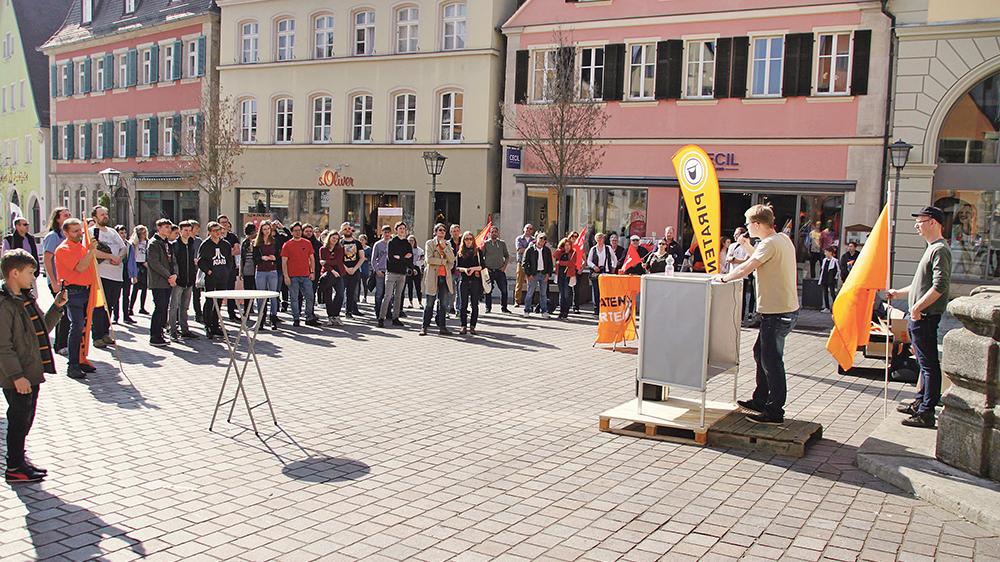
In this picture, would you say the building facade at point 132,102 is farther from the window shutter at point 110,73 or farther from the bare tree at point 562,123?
the bare tree at point 562,123

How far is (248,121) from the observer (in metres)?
34.4

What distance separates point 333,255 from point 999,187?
55.2 ft

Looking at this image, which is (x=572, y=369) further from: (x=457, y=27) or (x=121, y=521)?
(x=457, y=27)

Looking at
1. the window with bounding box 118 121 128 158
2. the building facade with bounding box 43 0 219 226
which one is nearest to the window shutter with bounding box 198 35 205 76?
the building facade with bounding box 43 0 219 226

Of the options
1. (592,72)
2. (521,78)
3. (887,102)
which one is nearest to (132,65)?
(521,78)

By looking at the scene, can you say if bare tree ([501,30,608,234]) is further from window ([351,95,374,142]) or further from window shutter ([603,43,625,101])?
window ([351,95,374,142])

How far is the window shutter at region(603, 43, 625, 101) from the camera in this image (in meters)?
26.1

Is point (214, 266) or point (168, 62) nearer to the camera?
point (214, 266)

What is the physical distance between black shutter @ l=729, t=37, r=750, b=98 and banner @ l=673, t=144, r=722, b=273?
15.8 m

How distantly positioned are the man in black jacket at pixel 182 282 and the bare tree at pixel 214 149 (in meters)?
20.2

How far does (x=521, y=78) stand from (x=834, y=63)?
9.65 metres

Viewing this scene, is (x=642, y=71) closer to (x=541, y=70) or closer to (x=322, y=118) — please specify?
(x=541, y=70)

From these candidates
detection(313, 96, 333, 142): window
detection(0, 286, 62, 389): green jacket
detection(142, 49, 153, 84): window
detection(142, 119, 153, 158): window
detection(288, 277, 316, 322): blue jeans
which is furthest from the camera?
detection(142, 119, 153, 158): window

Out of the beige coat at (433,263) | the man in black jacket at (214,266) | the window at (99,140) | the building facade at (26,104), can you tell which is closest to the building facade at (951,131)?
the beige coat at (433,263)
